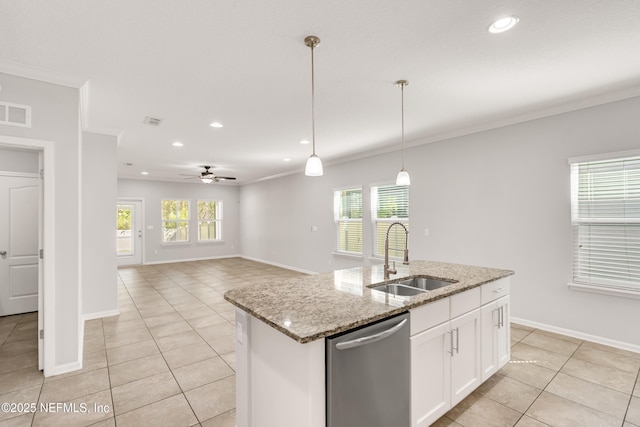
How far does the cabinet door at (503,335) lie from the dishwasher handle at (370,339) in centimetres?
142

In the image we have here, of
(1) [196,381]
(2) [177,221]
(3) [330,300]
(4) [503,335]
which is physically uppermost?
(2) [177,221]

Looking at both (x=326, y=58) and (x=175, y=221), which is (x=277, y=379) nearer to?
(x=326, y=58)

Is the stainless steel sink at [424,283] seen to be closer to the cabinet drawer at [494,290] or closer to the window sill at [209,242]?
the cabinet drawer at [494,290]

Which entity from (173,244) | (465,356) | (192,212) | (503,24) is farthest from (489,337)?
(192,212)

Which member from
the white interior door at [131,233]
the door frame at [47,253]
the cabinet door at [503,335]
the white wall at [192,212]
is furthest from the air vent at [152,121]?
the white interior door at [131,233]

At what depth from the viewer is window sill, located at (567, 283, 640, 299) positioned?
119 inches

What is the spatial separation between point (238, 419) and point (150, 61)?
275 cm

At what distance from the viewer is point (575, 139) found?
3.35 meters

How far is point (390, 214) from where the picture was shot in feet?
18.0

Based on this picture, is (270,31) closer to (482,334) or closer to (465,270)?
(465,270)

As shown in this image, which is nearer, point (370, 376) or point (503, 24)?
point (370, 376)

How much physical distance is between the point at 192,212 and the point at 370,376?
9562mm

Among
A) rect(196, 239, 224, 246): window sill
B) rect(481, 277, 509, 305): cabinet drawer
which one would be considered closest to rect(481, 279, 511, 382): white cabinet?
rect(481, 277, 509, 305): cabinet drawer

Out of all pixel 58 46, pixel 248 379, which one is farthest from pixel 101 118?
pixel 248 379
